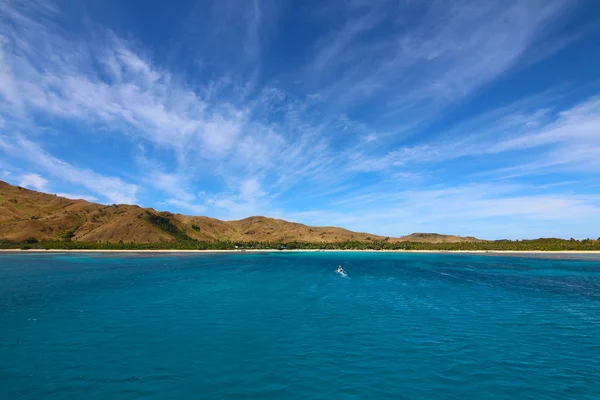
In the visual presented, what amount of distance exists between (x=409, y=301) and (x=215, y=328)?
26.5 m

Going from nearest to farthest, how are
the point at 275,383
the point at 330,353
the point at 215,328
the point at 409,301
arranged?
the point at 275,383, the point at 330,353, the point at 215,328, the point at 409,301

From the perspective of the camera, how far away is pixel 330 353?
2252 centimetres

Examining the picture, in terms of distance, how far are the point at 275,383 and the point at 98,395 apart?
9.15 meters

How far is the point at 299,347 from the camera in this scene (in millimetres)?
23891

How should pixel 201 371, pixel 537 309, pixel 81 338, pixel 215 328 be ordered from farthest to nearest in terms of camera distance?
pixel 537 309 < pixel 215 328 < pixel 81 338 < pixel 201 371

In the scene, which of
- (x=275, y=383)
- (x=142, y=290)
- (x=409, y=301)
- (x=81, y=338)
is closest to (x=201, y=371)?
(x=275, y=383)

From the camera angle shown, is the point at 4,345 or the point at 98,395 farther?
the point at 4,345

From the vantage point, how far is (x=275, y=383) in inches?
695

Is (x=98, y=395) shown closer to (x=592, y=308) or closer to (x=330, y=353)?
(x=330, y=353)

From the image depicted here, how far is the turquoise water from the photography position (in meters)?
17.1

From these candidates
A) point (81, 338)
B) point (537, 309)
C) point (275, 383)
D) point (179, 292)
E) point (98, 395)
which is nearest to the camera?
point (98, 395)

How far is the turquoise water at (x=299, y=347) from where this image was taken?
17109 millimetres

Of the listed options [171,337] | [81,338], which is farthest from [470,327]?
[81,338]

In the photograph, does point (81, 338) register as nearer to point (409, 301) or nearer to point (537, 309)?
point (409, 301)
